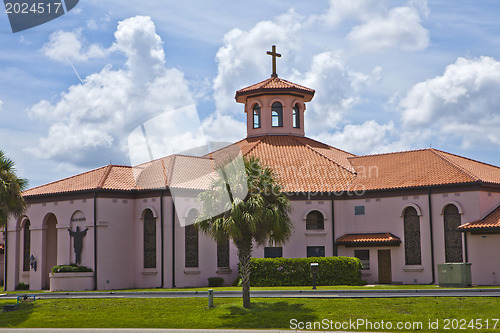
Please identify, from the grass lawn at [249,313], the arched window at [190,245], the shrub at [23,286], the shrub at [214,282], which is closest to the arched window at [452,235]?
the grass lawn at [249,313]

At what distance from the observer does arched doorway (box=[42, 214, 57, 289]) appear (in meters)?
43.9

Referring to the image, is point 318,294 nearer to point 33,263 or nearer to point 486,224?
point 486,224

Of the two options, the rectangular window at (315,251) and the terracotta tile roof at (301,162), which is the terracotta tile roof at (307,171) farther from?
the rectangular window at (315,251)

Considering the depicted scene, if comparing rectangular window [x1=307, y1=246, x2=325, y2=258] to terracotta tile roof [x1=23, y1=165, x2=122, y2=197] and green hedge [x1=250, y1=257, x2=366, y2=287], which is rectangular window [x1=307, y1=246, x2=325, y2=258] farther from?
terracotta tile roof [x1=23, y1=165, x2=122, y2=197]

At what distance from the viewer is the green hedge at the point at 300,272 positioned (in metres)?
38.6

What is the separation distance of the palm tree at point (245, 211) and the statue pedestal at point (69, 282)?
1413 centimetres

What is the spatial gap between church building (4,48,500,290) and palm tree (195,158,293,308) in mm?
12120

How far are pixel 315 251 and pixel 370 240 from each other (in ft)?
11.6

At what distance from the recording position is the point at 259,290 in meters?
33.8

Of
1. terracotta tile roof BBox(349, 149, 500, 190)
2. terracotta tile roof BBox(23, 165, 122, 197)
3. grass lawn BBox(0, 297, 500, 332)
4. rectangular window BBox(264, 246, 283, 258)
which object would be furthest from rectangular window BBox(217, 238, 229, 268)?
grass lawn BBox(0, 297, 500, 332)

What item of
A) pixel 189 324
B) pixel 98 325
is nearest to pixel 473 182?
pixel 189 324

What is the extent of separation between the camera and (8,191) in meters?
33.3

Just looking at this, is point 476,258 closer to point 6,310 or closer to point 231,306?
point 231,306

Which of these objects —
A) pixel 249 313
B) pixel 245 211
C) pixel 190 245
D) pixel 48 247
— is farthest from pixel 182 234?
pixel 249 313
